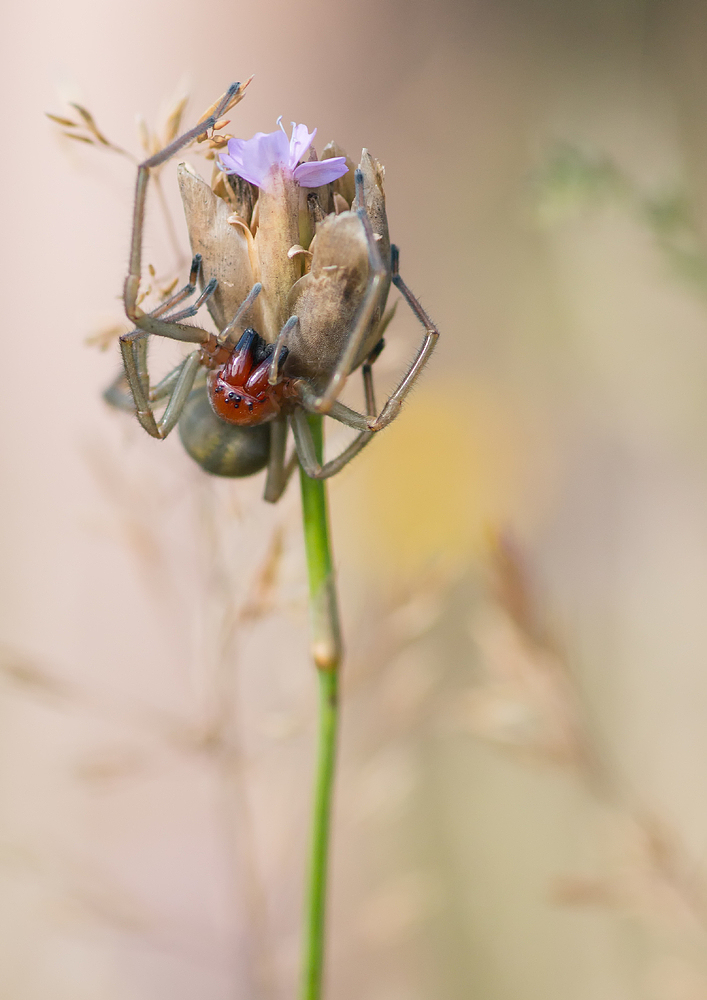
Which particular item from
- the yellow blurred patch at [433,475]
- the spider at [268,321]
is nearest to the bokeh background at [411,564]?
the yellow blurred patch at [433,475]

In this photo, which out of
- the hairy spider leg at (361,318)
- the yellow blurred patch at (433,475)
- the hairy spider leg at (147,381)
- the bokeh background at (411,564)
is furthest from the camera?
the yellow blurred patch at (433,475)

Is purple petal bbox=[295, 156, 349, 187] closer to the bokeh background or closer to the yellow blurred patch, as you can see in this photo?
the bokeh background

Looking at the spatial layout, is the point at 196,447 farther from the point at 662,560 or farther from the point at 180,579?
the point at 180,579

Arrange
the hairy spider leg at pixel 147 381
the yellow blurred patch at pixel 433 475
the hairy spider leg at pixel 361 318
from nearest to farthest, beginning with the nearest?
the hairy spider leg at pixel 361 318 → the hairy spider leg at pixel 147 381 → the yellow blurred patch at pixel 433 475

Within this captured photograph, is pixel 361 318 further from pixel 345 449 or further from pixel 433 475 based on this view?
pixel 433 475

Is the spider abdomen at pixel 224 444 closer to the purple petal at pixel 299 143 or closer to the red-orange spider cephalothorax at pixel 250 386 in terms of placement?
the red-orange spider cephalothorax at pixel 250 386

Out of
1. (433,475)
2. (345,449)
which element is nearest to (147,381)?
(345,449)

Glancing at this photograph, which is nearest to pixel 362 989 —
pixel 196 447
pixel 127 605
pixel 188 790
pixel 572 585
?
pixel 188 790

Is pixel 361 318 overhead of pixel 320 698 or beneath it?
overhead
